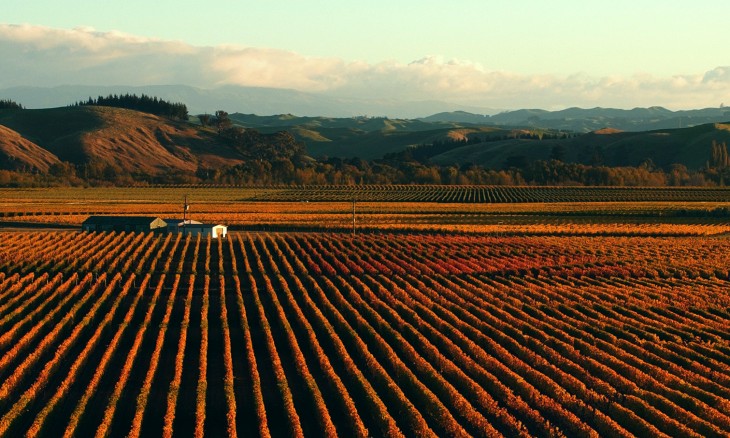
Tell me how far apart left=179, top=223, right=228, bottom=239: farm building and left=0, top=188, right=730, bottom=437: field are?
500 centimetres

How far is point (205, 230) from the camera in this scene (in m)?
73.8

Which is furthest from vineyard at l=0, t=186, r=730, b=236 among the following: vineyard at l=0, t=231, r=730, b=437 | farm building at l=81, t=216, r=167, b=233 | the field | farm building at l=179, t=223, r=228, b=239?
Answer: vineyard at l=0, t=231, r=730, b=437

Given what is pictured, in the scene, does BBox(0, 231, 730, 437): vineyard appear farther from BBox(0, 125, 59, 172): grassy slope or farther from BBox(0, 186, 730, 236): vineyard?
BBox(0, 125, 59, 172): grassy slope

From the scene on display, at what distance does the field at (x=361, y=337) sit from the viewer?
2458 centimetres

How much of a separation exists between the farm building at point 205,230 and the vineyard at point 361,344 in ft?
45.5

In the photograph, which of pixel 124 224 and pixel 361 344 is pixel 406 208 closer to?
pixel 124 224

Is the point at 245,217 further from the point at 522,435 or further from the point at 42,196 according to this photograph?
the point at 522,435

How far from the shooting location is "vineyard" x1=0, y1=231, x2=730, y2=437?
962 inches

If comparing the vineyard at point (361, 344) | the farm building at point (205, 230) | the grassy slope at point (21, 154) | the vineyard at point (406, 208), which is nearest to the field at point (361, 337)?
the vineyard at point (361, 344)

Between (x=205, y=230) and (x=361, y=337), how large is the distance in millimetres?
41284

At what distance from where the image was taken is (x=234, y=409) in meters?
24.5

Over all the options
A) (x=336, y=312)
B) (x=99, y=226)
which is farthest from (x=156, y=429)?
(x=99, y=226)

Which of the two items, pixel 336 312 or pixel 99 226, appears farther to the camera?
pixel 99 226

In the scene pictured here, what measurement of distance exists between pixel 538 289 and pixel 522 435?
2385 cm
